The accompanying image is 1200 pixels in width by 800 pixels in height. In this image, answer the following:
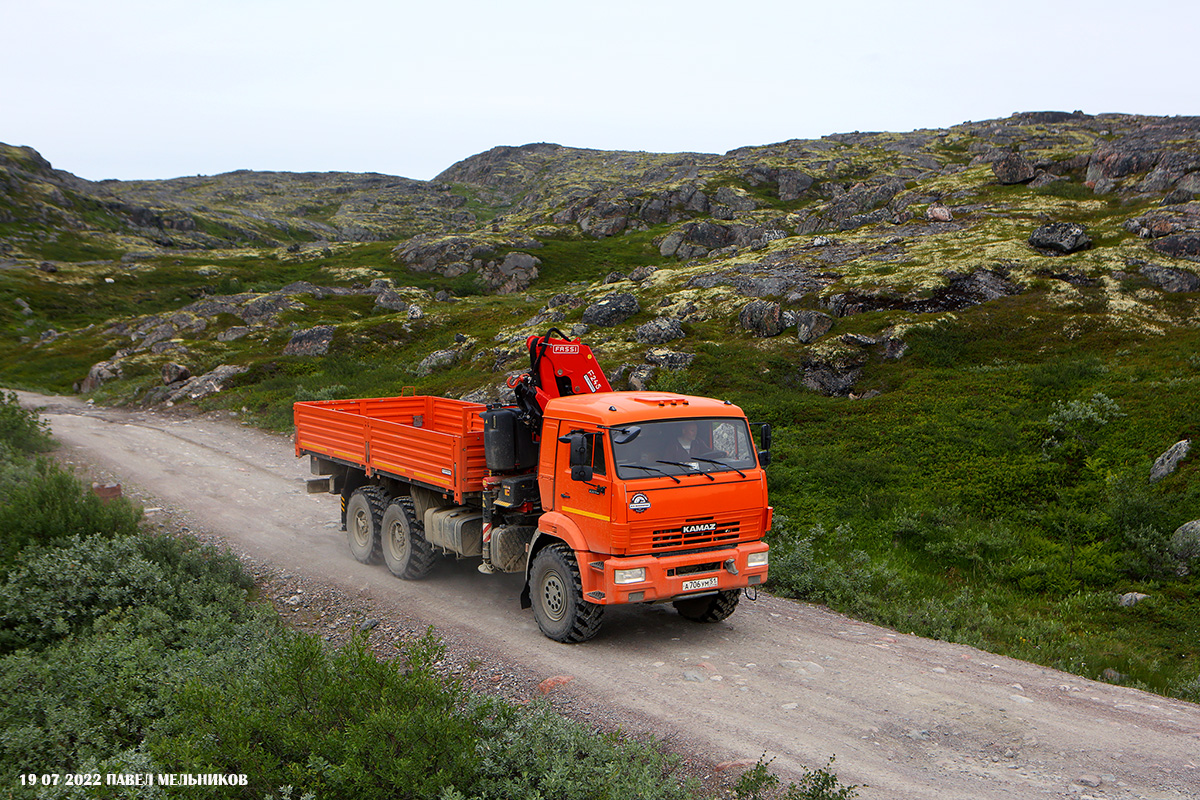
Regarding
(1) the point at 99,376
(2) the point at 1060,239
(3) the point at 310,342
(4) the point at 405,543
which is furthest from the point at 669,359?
(1) the point at 99,376

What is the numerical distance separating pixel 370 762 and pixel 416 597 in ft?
21.5

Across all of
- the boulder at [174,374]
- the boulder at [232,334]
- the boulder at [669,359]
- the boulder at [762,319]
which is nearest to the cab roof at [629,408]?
the boulder at [669,359]

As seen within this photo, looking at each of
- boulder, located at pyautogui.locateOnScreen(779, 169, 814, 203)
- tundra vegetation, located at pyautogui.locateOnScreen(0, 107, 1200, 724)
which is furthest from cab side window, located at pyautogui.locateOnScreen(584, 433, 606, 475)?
boulder, located at pyautogui.locateOnScreen(779, 169, 814, 203)

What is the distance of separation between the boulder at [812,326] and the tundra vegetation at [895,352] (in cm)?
10

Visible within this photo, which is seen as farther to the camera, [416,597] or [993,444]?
[993,444]

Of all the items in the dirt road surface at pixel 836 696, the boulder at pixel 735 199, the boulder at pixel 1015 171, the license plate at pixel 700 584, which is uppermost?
the boulder at pixel 735 199

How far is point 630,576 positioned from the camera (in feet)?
30.3

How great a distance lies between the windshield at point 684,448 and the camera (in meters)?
9.57

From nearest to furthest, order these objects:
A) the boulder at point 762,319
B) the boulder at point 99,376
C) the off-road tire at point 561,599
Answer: the off-road tire at point 561,599
the boulder at point 762,319
the boulder at point 99,376

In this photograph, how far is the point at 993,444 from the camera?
58.1ft

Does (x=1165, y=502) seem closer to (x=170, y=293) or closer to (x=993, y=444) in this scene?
(x=993, y=444)

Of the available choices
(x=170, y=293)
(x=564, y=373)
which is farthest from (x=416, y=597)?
(x=170, y=293)

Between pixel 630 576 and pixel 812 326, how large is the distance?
21.5 metres

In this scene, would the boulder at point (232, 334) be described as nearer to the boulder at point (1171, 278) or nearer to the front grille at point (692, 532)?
the front grille at point (692, 532)
